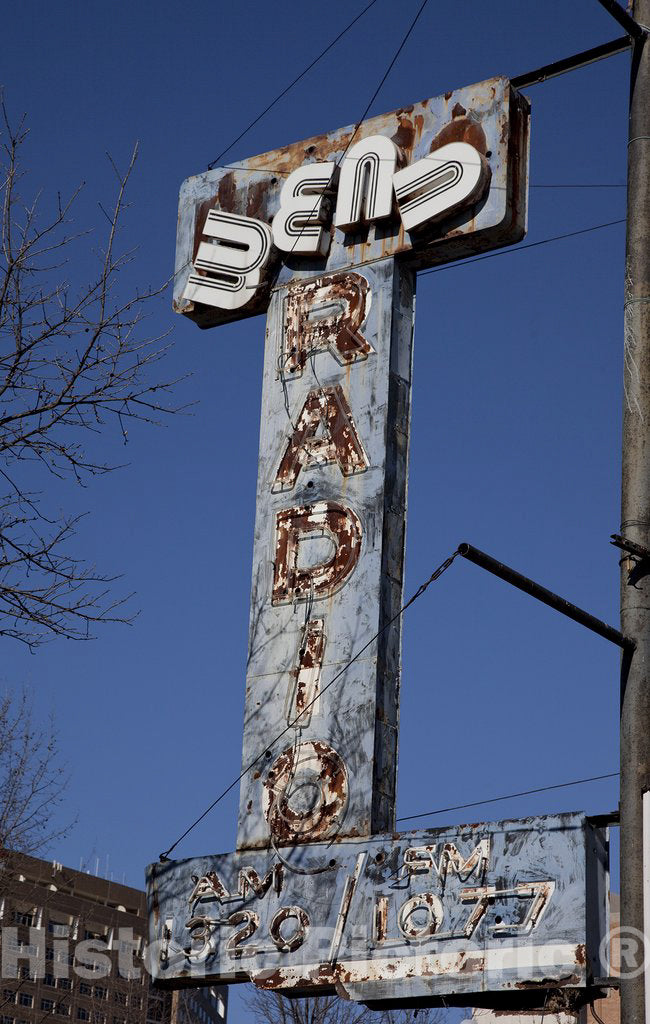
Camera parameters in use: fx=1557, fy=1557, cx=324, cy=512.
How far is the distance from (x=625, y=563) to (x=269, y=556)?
4286mm

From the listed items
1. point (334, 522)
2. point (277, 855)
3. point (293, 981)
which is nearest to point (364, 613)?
point (334, 522)

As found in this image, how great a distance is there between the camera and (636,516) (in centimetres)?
794

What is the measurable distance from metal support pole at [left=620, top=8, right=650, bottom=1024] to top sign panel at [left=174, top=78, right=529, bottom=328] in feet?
9.45

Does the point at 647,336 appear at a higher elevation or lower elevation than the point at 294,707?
higher

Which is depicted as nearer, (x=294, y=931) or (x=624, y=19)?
(x=624, y=19)

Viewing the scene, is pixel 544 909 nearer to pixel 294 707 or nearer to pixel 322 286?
pixel 294 707

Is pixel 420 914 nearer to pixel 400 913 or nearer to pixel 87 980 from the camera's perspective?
pixel 400 913

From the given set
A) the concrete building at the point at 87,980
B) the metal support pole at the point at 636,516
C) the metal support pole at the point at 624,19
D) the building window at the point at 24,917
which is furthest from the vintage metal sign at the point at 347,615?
the concrete building at the point at 87,980

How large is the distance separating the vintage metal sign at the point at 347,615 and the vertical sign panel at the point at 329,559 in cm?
2

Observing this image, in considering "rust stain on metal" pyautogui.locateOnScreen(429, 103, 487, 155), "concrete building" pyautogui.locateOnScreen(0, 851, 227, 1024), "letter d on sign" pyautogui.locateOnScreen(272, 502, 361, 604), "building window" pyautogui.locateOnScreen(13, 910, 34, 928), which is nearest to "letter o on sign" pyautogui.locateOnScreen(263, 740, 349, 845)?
"letter d on sign" pyautogui.locateOnScreen(272, 502, 361, 604)

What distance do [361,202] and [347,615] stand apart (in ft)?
11.4

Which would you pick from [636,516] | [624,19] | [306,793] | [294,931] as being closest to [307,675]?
[306,793]

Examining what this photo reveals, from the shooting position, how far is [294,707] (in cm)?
1104

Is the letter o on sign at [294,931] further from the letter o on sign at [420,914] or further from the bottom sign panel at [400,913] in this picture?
the letter o on sign at [420,914]
